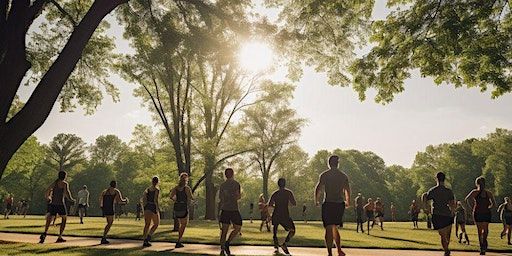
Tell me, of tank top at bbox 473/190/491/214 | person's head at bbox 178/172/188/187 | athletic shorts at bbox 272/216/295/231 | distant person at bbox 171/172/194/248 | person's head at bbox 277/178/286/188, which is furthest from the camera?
distant person at bbox 171/172/194/248

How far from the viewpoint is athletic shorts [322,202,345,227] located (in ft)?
31.8

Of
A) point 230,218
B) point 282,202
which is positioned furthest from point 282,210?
point 230,218

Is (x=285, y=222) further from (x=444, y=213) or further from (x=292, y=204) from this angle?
(x=444, y=213)

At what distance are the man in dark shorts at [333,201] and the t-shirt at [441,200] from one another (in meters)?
2.78

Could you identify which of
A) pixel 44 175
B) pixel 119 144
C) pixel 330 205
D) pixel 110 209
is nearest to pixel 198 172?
pixel 110 209

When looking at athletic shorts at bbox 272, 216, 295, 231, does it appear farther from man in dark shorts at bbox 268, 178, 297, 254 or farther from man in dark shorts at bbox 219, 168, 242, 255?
man in dark shorts at bbox 219, 168, 242, 255

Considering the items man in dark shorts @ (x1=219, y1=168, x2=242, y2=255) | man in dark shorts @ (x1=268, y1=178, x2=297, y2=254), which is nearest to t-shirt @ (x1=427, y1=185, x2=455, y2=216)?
man in dark shorts @ (x1=268, y1=178, x2=297, y2=254)

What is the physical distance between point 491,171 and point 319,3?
217 ft

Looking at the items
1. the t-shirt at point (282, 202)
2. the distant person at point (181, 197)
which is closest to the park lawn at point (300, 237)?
the distant person at point (181, 197)

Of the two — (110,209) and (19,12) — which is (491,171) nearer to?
(110,209)

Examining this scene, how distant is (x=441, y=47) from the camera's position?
9.66 meters

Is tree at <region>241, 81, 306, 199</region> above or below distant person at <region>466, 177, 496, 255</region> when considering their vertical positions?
above

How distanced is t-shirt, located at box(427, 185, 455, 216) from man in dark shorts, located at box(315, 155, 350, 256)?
109 inches

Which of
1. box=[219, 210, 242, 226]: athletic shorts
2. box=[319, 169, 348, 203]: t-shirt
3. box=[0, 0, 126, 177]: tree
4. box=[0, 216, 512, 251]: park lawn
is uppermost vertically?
box=[0, 0, 126, 177]: tree
